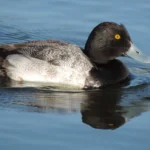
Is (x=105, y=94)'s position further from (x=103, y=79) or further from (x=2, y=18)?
(x=2, y=18)

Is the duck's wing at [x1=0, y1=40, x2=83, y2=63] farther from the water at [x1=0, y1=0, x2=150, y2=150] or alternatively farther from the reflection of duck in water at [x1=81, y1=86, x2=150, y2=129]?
the reflection of duck in water at [x1=81, y1=86, x2=150, y2=129]

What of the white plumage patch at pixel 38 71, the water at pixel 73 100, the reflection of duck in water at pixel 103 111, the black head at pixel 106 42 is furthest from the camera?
the black head at pixel 106 42

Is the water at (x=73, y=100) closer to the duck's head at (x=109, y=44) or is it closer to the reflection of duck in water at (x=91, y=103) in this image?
the reflection of duck in water at (x=91, y=103)

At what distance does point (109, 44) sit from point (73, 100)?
1.47 m

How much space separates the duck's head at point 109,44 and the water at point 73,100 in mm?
421

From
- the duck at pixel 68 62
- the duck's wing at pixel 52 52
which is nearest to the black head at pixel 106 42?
the duck at pixel 68 62

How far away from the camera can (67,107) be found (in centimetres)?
901

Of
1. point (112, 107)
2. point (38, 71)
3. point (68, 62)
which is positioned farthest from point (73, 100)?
point (38, 71)

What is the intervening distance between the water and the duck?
0.23m

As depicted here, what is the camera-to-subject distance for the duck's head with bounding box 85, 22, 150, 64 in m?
10.4

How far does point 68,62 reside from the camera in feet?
33.1

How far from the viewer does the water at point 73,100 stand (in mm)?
7734

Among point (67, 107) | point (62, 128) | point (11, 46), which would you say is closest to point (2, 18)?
point (11, 46)

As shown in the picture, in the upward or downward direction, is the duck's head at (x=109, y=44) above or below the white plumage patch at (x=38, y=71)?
above
